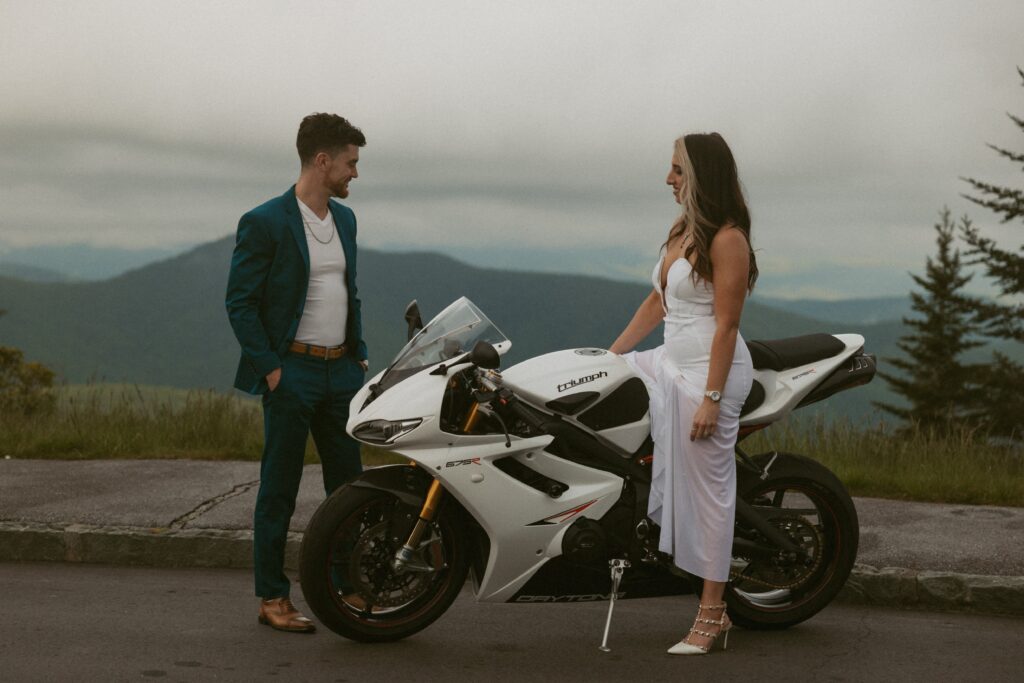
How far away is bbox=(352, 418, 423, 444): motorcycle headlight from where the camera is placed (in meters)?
5.18

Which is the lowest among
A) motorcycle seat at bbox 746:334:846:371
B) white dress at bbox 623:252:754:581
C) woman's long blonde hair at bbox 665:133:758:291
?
white dress at bbox 623:252:754:581

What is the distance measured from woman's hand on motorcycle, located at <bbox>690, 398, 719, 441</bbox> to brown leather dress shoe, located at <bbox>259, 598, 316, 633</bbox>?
190 cm

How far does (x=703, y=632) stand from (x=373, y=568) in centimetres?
141

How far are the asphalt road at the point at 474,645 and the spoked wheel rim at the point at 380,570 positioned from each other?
6.7 inches

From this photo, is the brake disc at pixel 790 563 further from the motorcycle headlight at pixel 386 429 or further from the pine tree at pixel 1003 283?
the pine tree at pixel 1003 283

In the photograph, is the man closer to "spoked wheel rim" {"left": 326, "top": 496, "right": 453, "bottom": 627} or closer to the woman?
"spoked wheel rim" {"left": 326, "top": 496, "right": 453, "bottom": 627}

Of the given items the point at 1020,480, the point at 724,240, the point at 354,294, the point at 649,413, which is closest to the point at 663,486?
the point at 649,413

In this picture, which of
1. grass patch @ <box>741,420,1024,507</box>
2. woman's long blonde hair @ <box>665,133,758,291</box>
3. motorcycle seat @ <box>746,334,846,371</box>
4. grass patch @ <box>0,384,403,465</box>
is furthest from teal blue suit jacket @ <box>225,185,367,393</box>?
grass patch @ <box>741,420,1024,507</box>

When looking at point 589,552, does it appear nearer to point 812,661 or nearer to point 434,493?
point 434,493

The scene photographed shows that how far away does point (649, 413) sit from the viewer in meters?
5.44

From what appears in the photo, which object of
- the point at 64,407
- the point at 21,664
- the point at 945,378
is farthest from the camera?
the point at 945,378

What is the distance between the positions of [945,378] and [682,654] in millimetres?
59226

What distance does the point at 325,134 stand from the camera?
572 cm

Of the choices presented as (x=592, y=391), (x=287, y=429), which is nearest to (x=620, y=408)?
(x=592, y=391)
